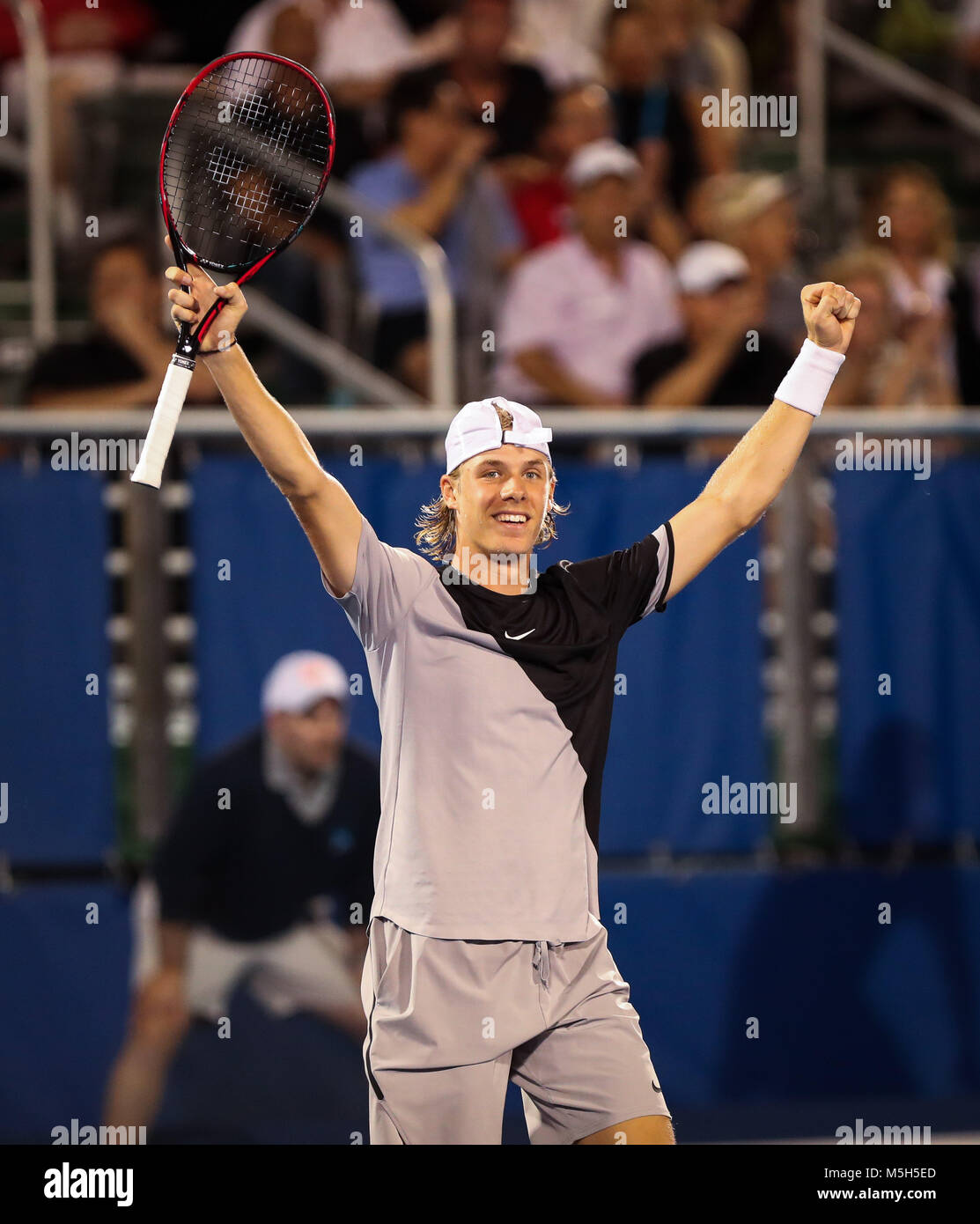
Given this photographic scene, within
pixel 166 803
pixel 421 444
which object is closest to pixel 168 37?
pixel 421 444

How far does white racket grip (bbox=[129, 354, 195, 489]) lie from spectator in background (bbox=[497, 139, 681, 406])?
3671 millimetres

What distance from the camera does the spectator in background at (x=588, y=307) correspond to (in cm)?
729

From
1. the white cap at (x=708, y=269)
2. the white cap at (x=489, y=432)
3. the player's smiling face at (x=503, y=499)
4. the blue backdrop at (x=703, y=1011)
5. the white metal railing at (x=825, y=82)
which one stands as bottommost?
the blue backdrop at (x=703, y=1011)

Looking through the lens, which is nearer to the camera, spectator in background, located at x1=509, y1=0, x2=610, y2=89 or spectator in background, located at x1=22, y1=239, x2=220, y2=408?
spectator in background, located at x1=22, y1=239, x2=220, y2=408

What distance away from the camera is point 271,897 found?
6371 mm

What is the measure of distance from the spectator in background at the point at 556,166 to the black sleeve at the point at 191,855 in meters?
3.03

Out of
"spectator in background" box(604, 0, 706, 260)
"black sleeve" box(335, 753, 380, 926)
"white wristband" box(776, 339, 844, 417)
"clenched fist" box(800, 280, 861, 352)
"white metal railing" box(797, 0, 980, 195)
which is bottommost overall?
"black sleeve" box(335, 753, 380, 926)

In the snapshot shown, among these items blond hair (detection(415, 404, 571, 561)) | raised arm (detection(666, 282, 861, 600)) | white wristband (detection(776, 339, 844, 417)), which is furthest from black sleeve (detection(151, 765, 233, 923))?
white wristband (detection(776, 339, 844, 417))

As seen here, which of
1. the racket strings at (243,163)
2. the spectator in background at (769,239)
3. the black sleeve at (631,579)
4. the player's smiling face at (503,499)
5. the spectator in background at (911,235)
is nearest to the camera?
the player's smiling face at (503,499)

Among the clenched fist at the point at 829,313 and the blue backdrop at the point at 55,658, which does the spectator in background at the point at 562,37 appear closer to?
the blue backdrop at the point at 55,658

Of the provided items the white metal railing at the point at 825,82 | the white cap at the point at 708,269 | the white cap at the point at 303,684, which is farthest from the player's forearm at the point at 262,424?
the white metal railing at the point at 825,82

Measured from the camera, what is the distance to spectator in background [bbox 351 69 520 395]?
7.55m

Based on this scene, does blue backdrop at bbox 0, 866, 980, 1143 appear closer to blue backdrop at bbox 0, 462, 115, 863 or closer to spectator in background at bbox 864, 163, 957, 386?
blue backdrop at bbox 0, 462, 115, 863
